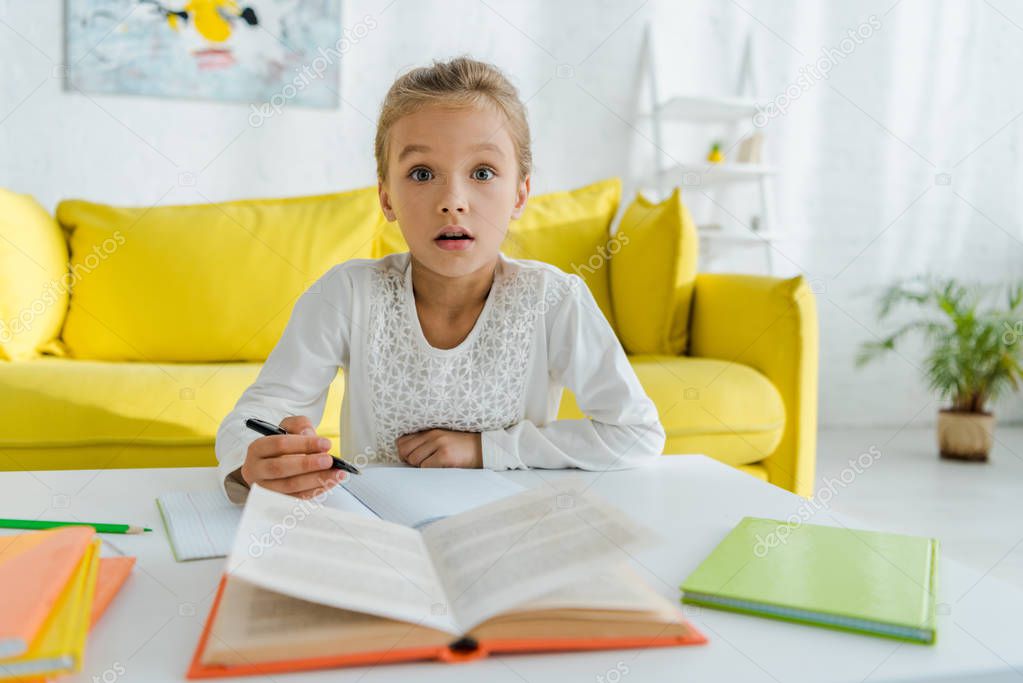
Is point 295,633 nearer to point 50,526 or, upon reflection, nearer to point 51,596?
point 51,596

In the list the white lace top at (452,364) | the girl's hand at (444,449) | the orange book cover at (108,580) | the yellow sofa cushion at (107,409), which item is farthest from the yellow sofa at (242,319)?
the orange book cover at (108,580)

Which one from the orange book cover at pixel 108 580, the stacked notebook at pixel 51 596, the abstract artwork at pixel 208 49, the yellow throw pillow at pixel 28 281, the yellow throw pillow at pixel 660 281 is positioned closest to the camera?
the stacked notebook at pixel 51 596

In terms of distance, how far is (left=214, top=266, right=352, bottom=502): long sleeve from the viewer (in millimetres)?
1073

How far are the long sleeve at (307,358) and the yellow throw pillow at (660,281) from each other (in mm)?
1116

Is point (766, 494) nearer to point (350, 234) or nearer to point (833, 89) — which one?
point (350, 234)

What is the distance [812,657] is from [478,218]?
→ 0.73m

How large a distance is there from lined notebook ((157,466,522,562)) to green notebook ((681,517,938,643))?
22 cm

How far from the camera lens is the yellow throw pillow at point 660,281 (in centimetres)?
213

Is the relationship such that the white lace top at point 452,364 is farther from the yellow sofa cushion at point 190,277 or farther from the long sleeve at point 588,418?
the yellow sofa cushion at point 190,277

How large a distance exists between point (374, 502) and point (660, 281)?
1498 mm

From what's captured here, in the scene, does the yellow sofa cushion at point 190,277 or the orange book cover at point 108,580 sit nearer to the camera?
the orange book cover at point 108,580

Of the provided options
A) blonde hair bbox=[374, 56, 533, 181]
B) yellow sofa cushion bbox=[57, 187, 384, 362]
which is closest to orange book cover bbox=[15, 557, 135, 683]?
blonde hair bbox=[374, 56, 533, 181]

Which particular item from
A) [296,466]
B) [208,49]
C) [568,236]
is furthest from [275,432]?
[208,49]

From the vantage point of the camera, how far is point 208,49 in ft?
9.11
